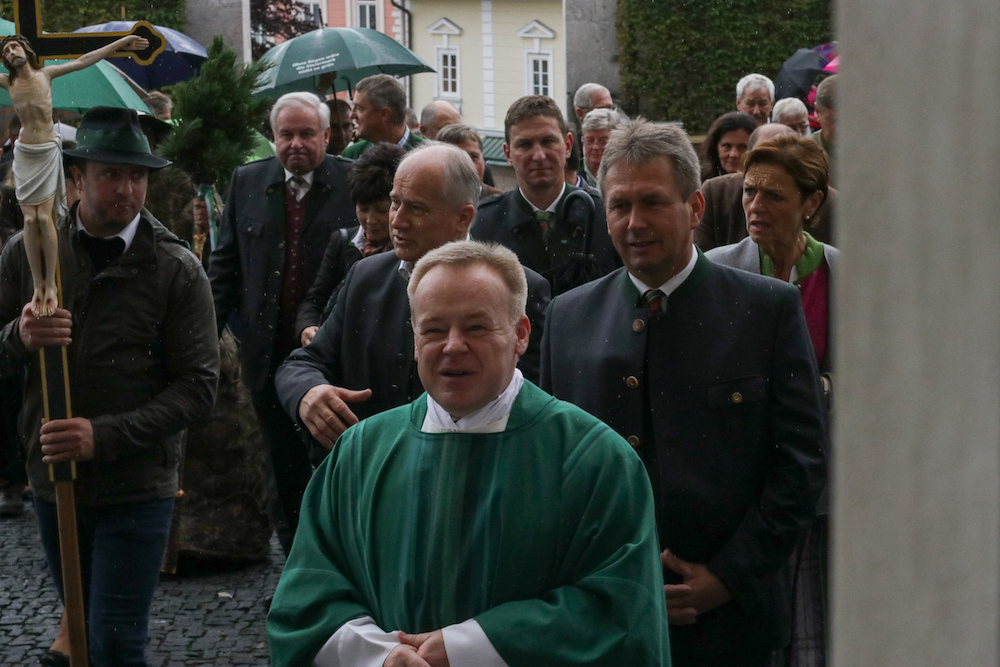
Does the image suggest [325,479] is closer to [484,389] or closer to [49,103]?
[484,389]

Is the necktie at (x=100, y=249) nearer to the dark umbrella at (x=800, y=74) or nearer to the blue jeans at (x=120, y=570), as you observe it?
the blue jeans at (x=120, y=570)

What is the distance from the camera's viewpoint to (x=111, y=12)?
30125mm

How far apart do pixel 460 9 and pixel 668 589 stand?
36248mm

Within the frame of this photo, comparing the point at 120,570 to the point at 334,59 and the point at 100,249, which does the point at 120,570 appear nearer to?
the point at 100,249

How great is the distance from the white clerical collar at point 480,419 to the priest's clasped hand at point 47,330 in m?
1.91

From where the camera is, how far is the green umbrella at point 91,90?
7.08m

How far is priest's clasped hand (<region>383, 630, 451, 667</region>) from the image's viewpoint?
2502 mm

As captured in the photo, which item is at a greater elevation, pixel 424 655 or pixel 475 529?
pixel 475 529

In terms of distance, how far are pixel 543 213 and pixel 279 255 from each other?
4.76 feet

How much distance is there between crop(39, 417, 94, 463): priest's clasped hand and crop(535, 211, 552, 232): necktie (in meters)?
2.06

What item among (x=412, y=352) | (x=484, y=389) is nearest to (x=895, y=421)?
(x=484, y=389)

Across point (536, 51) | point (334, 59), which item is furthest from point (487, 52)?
point (334, 59)

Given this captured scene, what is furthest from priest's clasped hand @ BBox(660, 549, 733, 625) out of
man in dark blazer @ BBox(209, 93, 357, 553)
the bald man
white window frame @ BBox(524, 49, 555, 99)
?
white window frame @ BBox(524, 49, 555, 99)

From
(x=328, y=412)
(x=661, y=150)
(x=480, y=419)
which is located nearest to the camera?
(x=480, y=419)
